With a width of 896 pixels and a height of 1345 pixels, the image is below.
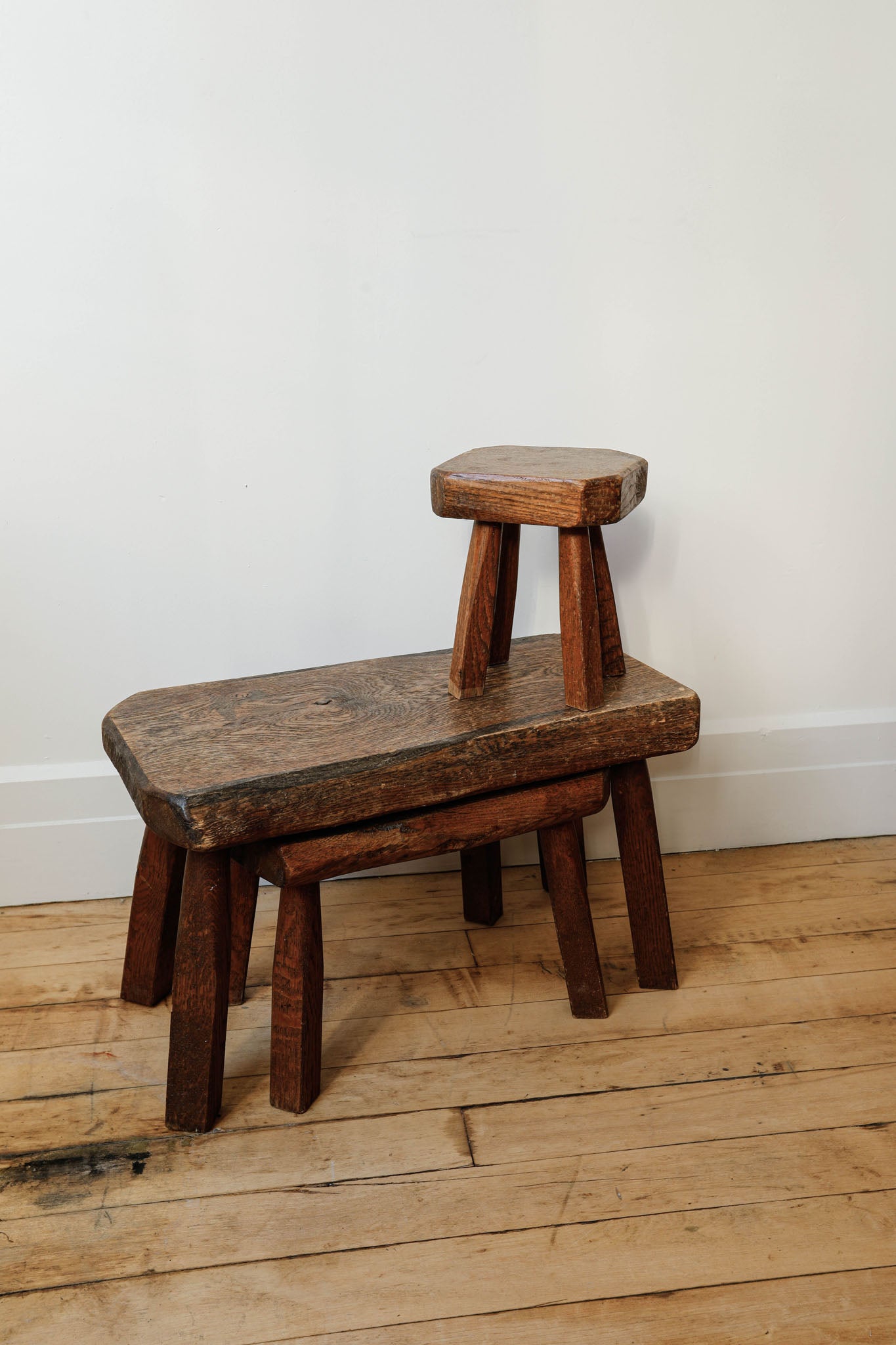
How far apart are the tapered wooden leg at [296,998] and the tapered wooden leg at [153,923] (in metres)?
0.25

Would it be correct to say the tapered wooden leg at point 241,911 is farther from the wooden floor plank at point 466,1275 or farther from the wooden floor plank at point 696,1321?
the wooden floor plank at point 696,1321

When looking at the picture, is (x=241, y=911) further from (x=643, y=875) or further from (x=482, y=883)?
(x=643, y=875)

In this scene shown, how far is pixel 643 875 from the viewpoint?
1.46 metres

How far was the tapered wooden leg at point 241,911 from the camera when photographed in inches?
54.8

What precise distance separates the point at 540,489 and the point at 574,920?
0.59 meters

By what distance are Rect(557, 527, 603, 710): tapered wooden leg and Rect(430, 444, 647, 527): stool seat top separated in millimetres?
34

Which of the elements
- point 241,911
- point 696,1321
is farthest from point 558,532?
point 696,1321

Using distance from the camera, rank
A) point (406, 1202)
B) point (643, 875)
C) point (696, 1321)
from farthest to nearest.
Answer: point (643, 875)
point (406, 1202)
point (696, 1321)

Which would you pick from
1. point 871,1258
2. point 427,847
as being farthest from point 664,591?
point 871,1258

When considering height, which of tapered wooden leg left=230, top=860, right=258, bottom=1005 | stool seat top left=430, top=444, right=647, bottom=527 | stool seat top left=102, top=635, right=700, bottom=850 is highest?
stool seat top left=430, top=444, right=647, bottom=527

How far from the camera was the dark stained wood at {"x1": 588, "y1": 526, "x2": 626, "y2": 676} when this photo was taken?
139 centimetres

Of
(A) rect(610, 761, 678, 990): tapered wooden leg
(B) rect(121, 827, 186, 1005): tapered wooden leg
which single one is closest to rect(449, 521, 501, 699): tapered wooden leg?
(A) rect(610, 761, 678, 990): tapered wooden leg

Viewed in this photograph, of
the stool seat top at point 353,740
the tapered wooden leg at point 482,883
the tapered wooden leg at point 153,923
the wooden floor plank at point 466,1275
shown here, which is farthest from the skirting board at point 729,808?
the wooden floor plank at point 466,1275

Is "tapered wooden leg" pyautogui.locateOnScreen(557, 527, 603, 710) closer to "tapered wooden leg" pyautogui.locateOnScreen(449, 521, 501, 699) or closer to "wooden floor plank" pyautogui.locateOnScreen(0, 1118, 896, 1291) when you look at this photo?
"tapered wooden leg" pyautogui.locateOnScreen(449, 521, 501, 699)
